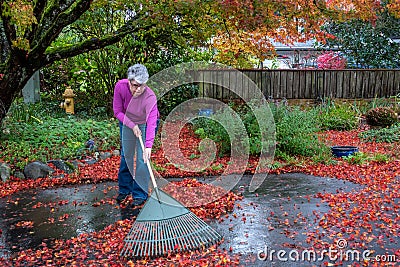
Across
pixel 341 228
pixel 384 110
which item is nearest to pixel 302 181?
pixel 341 228

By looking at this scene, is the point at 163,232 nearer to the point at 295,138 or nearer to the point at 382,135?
the point at 295,138

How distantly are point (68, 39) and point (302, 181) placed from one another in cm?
663

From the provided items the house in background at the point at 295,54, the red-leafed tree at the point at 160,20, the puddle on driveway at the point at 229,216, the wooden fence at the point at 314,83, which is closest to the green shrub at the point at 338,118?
the wooden fence at the point at 314,83

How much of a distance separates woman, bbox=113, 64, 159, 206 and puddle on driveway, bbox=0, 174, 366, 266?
1.19 ft

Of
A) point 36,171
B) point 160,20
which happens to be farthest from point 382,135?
point 36,171

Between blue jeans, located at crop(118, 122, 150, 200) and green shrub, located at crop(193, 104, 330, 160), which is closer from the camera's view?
blue jeans, located at crop(118, 122, 150, 200)

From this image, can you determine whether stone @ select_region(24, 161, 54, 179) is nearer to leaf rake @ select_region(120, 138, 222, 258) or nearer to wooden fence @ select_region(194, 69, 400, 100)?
leaf rake @ select_region(120, 138, 222, 258)

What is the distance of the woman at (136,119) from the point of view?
400 cm

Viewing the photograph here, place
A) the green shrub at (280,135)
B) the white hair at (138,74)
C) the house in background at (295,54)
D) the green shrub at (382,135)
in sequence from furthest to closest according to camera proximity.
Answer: the house in background at (295,54) → the green shrub at (382,135) → the green shrub at (280,135) → the white hair at (138,74)

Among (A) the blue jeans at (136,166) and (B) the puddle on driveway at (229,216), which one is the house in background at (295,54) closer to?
(B) the puddle on driveway at (229,216)

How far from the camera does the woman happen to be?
4004 mm

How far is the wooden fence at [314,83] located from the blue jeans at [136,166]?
18.9 ft

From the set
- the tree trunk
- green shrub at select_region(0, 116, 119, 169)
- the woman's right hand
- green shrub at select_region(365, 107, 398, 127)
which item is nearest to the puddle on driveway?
the woman's right hand

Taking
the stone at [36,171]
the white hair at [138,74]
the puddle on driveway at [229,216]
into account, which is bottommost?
the puddle on driveway at [229,216]
